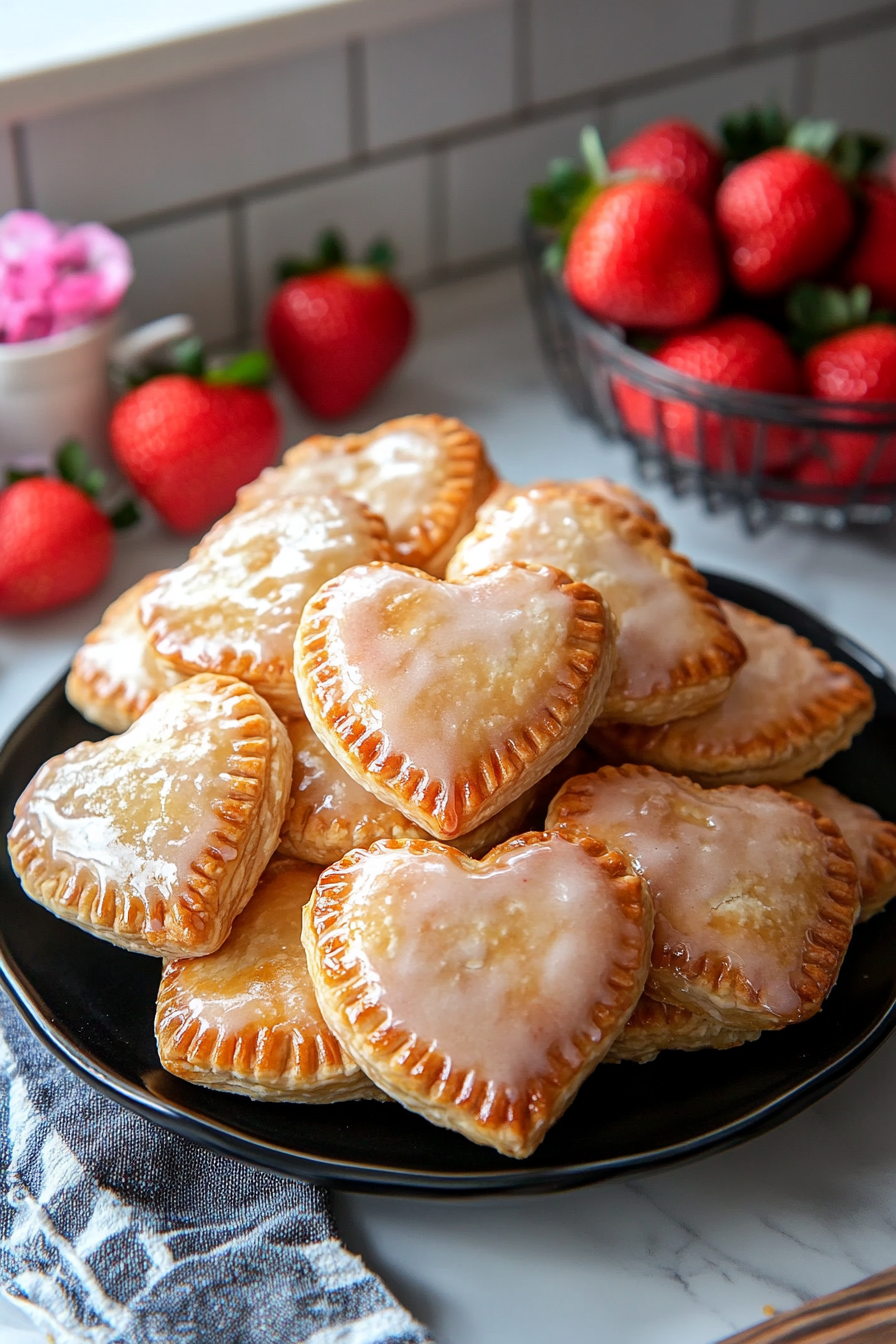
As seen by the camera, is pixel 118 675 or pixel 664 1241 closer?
pixel 664 1241

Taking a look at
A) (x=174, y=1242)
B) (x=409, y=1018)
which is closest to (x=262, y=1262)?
(x=174, y=1242)

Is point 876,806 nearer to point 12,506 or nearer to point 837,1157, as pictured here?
point 837,1157

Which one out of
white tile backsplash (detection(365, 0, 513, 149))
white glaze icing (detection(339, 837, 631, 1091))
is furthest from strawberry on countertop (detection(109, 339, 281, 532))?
white glaze icing (detection(339, 837, 631, 1091))

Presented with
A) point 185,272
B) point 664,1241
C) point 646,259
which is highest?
point 646,259

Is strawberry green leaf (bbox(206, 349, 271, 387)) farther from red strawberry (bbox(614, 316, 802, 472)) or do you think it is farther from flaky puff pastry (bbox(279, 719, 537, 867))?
flaky puff pastry (bbox(279, 719, 537, 867))

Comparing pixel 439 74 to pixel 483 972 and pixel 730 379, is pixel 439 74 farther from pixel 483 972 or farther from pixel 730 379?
pixel 483 972

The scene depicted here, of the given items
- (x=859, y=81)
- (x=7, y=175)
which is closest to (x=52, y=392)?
(x=7, y=175)
